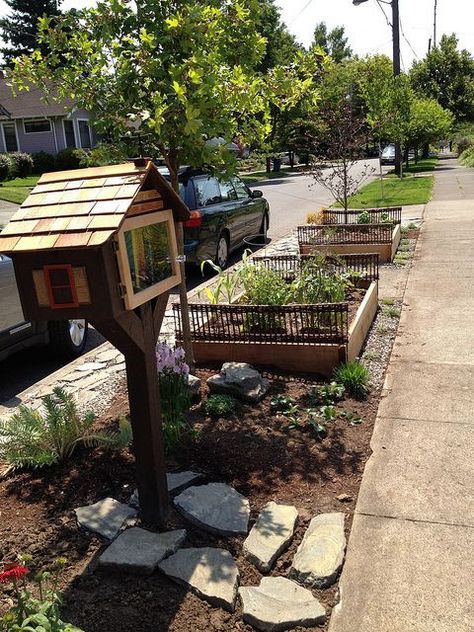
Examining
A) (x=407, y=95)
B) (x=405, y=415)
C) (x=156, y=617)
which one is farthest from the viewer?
(x=407, y=95)

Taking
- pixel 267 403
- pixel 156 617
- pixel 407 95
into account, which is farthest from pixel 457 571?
pixel 407 95

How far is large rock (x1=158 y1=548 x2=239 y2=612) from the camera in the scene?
2.67m

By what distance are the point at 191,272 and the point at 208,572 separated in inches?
306

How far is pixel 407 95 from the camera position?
71.4 feet

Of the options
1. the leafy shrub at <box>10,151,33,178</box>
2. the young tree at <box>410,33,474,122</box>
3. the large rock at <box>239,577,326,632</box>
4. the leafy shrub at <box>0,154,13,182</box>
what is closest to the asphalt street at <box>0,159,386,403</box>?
the large rock at <box>239,577,326,632</box>

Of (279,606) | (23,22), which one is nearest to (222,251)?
(279,606)

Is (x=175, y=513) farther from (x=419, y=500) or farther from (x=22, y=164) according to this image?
(x=22, y=164)

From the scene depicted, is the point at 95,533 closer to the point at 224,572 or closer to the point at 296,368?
the point at 224,572

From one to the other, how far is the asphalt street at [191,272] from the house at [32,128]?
1435cm

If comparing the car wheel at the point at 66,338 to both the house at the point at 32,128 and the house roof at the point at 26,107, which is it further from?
the house roof at the point at 26,107

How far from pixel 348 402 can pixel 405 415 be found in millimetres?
462

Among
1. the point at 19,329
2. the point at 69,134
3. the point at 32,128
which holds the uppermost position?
the point at 32,128

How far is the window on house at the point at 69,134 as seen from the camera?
35.5 m

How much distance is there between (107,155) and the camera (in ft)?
16.0
